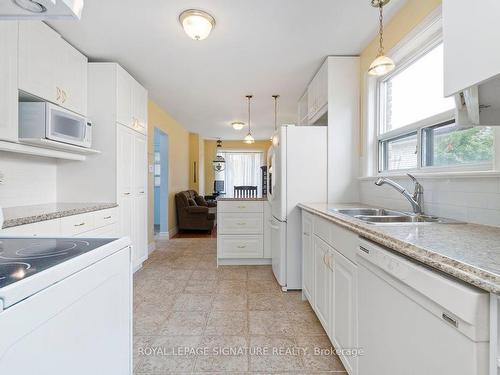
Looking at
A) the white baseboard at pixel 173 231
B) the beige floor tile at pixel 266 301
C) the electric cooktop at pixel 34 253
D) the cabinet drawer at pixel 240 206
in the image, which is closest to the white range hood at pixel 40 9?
the electric cooktop at pixel 34 253

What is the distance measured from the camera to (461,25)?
0.79 m

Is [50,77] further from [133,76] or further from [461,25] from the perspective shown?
[461,25]

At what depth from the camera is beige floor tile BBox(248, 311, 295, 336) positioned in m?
2.03

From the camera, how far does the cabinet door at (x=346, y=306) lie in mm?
1382

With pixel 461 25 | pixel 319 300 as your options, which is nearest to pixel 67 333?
pixel 461 25

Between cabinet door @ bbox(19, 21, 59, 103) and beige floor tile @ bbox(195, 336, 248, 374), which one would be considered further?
cabinet door @ bbox(19, 21, 59, 103)

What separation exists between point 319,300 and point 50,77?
112 inches

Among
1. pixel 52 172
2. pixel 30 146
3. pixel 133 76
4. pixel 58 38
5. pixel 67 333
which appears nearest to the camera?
pixel 67 333

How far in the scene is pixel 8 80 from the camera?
6.29 ft

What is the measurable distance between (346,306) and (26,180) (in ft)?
9.35

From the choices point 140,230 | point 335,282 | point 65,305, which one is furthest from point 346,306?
point 140,230

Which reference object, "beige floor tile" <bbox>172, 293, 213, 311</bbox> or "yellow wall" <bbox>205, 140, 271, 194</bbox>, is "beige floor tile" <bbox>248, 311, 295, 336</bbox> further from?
"yellow wall" <bbox>205, 140, 271, 194</bbox>

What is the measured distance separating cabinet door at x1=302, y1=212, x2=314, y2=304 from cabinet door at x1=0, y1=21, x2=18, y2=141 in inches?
92.6

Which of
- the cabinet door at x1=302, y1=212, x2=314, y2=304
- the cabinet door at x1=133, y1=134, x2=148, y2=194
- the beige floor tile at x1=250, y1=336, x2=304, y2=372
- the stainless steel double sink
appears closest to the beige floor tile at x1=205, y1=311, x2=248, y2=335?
the beige floor tile at x1=250, y1=336, x2=304, y2=372
